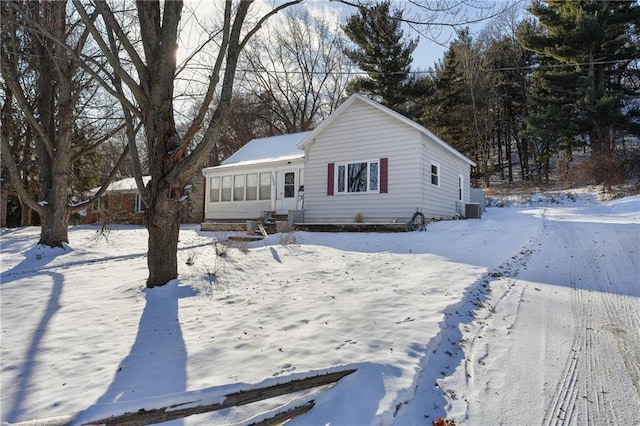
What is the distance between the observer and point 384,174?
41.2 ft

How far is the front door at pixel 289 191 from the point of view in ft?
51.8

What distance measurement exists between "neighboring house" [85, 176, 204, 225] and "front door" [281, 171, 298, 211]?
25.7 feet

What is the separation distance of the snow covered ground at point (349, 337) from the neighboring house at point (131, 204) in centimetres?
1647

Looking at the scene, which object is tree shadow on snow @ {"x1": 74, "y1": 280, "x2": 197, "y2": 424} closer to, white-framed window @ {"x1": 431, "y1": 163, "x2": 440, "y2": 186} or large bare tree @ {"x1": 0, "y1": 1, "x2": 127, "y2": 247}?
large bare tree @ {"x1": 0, "y1": 1, "x2": 127, "y2": 247}

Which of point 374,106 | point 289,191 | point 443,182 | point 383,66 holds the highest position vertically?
point 383,66

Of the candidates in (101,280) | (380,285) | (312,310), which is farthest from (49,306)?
(380,285)

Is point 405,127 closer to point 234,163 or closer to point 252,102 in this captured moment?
point 234,163

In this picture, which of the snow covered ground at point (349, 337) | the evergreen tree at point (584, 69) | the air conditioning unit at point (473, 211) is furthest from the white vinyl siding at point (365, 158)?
the evergreen tree at point (584, 69)

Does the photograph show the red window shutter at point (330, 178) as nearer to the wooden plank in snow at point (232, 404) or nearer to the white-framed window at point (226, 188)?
the white-framed window at point (226, 188)

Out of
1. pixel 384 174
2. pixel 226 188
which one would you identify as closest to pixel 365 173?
pixel 384 174

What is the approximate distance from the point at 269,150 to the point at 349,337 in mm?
16580

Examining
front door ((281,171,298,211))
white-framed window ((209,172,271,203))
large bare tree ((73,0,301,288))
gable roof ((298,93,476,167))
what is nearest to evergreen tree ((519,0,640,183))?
gable roof ((298,93,476,167))

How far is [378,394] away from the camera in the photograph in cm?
241

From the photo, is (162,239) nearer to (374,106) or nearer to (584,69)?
(374,106)
